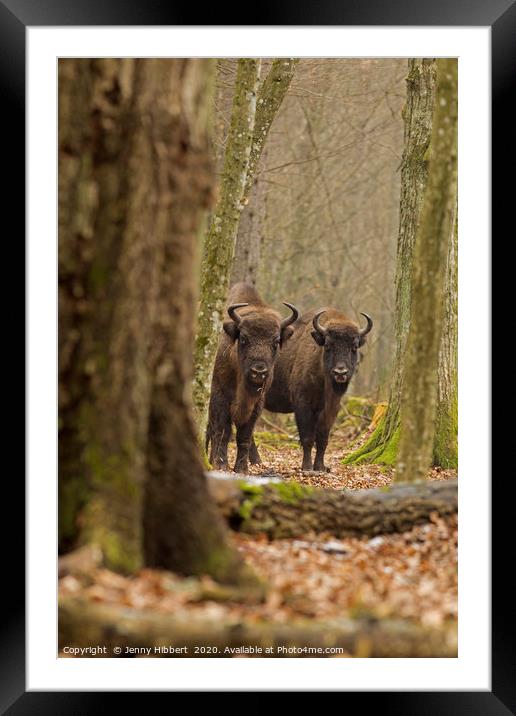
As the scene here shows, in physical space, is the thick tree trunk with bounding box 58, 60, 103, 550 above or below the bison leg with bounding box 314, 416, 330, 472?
above

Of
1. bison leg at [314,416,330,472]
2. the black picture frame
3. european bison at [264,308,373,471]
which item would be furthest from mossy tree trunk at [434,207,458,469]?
Answer: the black picture frame

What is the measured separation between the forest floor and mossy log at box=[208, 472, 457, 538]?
85mm

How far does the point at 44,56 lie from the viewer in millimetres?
5824

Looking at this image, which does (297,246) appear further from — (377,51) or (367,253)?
(377,51)

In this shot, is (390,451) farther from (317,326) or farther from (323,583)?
(323,583)

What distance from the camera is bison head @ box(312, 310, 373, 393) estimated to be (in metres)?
13.5

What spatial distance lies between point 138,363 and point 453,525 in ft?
9.24

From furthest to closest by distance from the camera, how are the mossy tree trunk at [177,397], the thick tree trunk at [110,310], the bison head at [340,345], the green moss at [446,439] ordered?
the bison head at [340,345] → the green moss at [446,439] → the mossy tree trunk at [177,397] → the thick tree trunk at [110,310]

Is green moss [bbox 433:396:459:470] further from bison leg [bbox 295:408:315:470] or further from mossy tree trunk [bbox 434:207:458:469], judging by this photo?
bison leg [bbox 295:408:315:470]

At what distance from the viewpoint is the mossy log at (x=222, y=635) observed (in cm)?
505

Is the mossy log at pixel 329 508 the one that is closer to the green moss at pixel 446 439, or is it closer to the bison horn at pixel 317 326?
the green moss at pixel 446 439

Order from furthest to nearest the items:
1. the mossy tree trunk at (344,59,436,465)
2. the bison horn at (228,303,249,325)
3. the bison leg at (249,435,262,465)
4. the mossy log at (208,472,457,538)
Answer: the bison leg at (249,435,262,465) → the bison horn at (228,303,249,325) → the mossy tree trunk at (344,59,436,465) → the mossy log at (208,472,457,538)

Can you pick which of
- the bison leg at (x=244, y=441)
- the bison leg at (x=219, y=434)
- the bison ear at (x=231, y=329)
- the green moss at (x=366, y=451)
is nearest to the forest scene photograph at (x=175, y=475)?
the bison ear at (x=231, y=329)

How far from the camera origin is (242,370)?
12.8 meters
